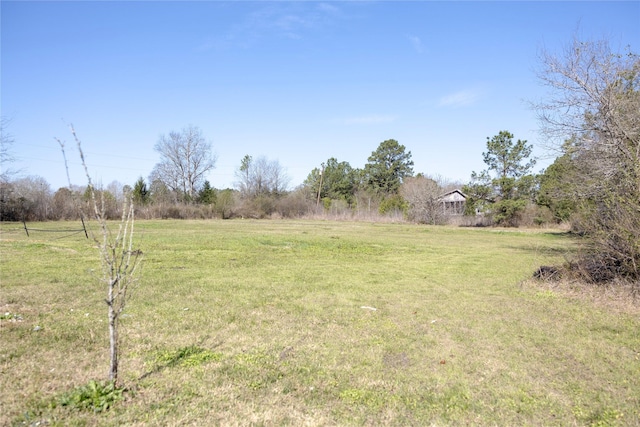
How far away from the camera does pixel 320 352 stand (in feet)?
16.4

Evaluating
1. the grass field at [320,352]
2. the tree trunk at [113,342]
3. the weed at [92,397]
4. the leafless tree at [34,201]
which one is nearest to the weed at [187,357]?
the grass field at [320,352]

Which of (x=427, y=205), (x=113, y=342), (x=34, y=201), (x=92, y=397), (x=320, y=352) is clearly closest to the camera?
(x=92, y=397)

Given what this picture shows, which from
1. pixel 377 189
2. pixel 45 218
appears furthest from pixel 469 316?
pixel 377 189

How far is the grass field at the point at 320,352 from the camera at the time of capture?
3604 millimetres

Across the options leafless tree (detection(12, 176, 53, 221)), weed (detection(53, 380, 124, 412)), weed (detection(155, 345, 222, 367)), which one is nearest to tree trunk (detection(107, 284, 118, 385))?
weed (detection(53, 380, 124, 412))

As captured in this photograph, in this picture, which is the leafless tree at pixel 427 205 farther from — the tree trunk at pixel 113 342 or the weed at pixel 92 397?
the weed at pixel 92 397

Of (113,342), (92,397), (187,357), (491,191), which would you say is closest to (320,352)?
(187,357)

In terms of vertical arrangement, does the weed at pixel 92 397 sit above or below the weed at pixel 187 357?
above

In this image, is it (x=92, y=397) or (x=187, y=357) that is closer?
(x=92, y=397)

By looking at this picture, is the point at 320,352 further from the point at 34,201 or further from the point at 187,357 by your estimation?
the point at 34,201

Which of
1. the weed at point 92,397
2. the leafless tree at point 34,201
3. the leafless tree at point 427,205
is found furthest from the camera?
the leafless tree at point 427,205

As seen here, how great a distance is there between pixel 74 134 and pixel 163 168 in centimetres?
5924

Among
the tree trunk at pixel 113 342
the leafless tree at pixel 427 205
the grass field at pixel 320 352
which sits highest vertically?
the leafless tree at pixel 427 205

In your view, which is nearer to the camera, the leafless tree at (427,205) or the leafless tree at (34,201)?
the leafless tree at (34,201)
